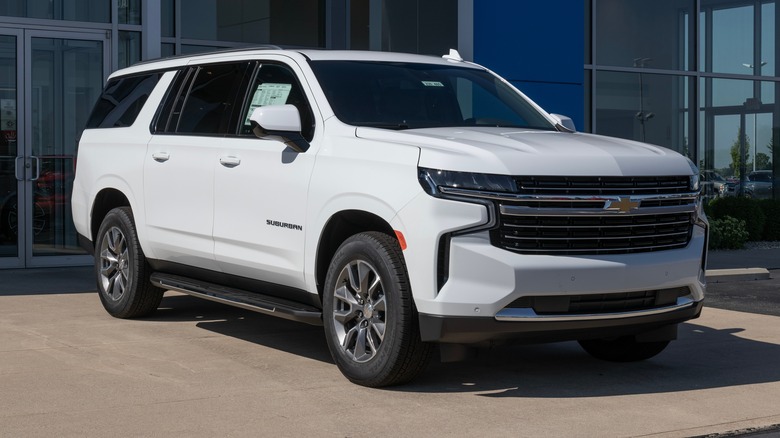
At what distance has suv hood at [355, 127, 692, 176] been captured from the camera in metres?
6.01

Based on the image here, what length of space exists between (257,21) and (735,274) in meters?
7.59

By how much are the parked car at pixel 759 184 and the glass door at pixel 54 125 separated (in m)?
12.2

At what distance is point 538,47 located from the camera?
1424cm

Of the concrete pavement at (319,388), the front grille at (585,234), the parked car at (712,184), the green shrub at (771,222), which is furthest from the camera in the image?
the parked car at (712,184)

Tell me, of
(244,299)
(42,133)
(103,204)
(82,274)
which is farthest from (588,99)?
(244,299)

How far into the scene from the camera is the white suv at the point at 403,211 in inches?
234

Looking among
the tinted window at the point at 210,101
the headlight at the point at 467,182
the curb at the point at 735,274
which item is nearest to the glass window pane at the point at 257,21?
the curb at the point at 735,274

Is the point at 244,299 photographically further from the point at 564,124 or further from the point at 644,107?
the point at 644,107

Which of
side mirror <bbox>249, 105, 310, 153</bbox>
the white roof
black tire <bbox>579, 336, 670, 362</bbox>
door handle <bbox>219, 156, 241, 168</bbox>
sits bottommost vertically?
black tire <bbox>579, 336, 670, 362</bbox>

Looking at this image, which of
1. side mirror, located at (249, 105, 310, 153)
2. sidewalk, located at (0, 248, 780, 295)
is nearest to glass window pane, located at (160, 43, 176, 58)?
sidewalk, located at (0, 248, 780, 295)

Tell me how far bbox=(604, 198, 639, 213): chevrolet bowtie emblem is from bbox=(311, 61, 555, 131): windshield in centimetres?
145

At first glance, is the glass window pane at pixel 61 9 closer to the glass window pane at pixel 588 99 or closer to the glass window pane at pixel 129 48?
the glass window pane at pixel 129 48

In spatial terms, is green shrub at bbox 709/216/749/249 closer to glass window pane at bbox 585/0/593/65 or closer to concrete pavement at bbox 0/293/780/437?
glass window pane at bbox 585/0/593/65

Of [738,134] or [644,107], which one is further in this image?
[738,134]
